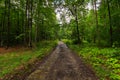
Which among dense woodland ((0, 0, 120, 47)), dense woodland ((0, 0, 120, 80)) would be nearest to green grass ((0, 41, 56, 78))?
dense woodland ((0, 0, 120, 80))

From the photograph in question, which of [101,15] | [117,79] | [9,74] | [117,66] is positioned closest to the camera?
[117,79]

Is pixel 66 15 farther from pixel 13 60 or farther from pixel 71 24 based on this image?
pixel 13 60

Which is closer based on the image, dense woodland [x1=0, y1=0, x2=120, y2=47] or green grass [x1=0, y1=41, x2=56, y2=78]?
green grass [x1=0, y1=41, x2=56, y2=78]

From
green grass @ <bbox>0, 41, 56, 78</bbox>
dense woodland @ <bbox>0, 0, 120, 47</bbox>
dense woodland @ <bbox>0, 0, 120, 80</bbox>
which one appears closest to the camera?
green grass @ <bbox>0, 41, 56, 78</bbox>

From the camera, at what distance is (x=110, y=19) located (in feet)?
83.5

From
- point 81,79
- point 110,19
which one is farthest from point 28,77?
point 110,19

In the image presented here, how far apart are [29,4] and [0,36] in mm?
11525

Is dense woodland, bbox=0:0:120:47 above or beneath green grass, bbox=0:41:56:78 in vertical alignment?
above

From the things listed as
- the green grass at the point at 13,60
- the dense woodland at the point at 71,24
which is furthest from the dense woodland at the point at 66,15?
the green grass at the point at 13,60

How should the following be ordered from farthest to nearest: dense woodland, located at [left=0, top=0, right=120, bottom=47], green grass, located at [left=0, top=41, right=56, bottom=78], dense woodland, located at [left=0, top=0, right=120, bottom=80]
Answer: dense woodland, located at [left=0, top=0, right=120, bottom=47], dense woodland, located at [left=0, top=0, right=120, bottom=80], green grass, located at [left=0, top=41, right=56, bottom=78]

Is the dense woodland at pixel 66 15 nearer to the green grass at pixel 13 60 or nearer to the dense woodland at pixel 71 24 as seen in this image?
the dense woodland at pixel 71 24

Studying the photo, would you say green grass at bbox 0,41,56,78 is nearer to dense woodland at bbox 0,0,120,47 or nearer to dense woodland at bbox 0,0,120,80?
dense woodland at bbox 0,0,120,80

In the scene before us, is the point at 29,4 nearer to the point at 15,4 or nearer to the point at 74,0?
the point at 15,4

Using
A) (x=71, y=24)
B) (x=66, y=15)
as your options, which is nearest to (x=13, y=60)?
(x=66, y=15)
